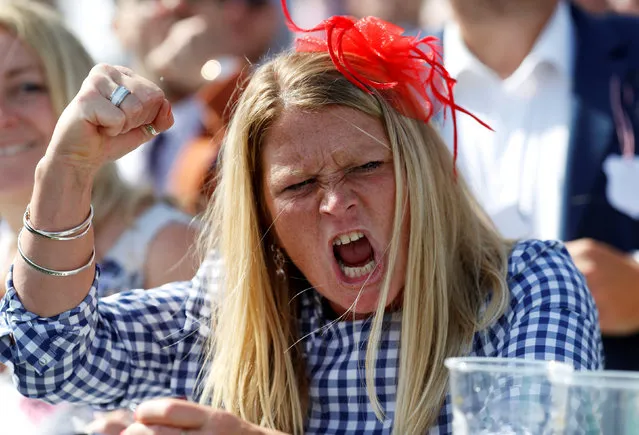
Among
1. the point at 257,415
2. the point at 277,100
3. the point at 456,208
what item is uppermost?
the point at 277,100

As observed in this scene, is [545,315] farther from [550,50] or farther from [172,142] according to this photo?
[172,142]

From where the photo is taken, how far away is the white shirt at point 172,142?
3.30 m

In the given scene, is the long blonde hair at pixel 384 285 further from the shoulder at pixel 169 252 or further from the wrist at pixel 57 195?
the shoulder at pixel 169 252

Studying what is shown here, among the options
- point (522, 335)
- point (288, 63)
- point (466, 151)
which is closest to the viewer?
point (522, 335)

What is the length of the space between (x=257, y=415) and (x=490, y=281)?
0.50 meters

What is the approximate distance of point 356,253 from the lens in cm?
176

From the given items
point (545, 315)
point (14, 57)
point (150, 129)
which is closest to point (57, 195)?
point (150, 129)

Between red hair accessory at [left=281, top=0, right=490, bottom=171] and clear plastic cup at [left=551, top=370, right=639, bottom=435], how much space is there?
0.77 meters

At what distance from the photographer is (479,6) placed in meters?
2.82

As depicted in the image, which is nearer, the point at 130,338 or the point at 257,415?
the point at 257,415

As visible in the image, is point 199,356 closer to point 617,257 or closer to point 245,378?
point 245,378

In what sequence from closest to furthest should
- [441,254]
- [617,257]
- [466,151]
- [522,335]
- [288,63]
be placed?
1. [522,335]
2. [441,254]
3. [288,63]
4. [617,257]
5. [466,151]

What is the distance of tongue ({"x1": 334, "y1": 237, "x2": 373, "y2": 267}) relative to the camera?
1754 millimetres

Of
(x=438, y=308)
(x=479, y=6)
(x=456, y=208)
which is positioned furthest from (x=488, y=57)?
(x=438, y=308)
